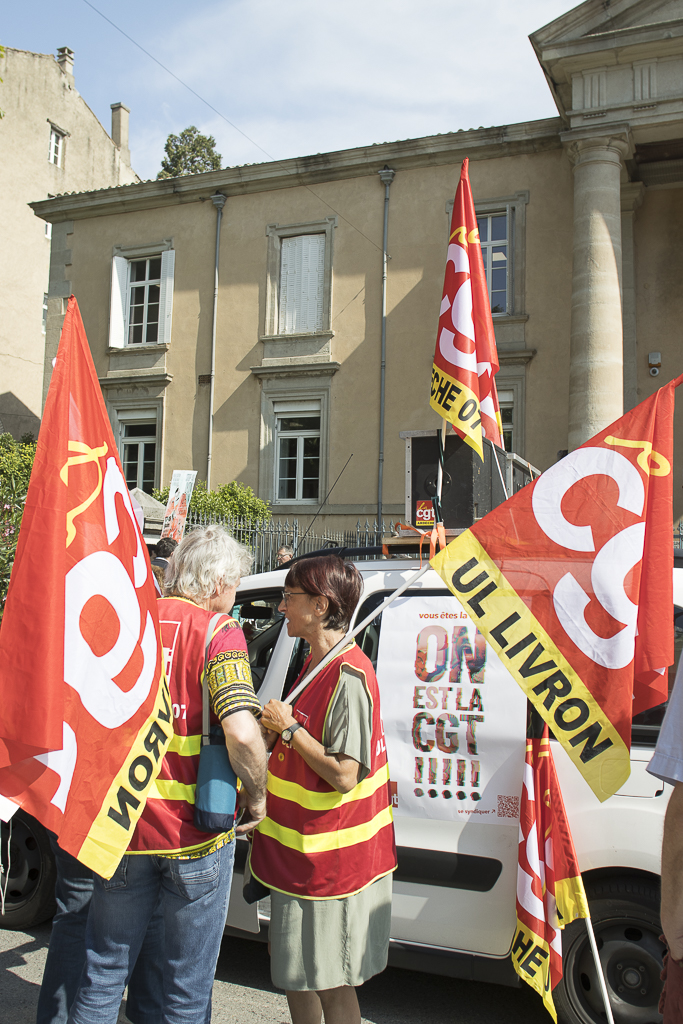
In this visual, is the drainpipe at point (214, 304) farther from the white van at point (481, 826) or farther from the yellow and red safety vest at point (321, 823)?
the yellow and red safety vest at point (321, 823)

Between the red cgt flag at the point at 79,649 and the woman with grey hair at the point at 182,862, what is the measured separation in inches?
5.5

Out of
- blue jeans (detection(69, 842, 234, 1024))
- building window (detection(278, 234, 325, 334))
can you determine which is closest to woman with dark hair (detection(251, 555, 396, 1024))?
blue jeans (detection(69, 842, 234, 1024))

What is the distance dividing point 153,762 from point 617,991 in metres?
2.08

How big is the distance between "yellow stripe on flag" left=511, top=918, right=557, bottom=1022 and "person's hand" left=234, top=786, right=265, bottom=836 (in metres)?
1.19

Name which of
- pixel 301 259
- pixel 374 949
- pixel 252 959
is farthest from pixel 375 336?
pixel 374 949

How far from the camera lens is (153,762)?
7.60 ft

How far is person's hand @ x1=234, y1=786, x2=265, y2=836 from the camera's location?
2549 millimetres

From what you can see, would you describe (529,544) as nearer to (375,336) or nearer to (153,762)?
(153,762)

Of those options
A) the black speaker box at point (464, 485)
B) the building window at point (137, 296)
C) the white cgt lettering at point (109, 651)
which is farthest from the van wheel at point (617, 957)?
the building window at point (137, 296)

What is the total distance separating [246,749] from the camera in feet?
7.88

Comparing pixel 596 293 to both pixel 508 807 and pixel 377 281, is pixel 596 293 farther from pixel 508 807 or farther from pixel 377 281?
pixel 508 807

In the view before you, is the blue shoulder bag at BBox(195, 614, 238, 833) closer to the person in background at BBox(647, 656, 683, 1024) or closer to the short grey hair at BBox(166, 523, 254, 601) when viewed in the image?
the short grey hair at BBox(166, 523, 254, 601)

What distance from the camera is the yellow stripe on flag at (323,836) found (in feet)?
8.32

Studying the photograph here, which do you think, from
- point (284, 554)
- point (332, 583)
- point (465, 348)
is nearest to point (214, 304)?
point (284, 554)
